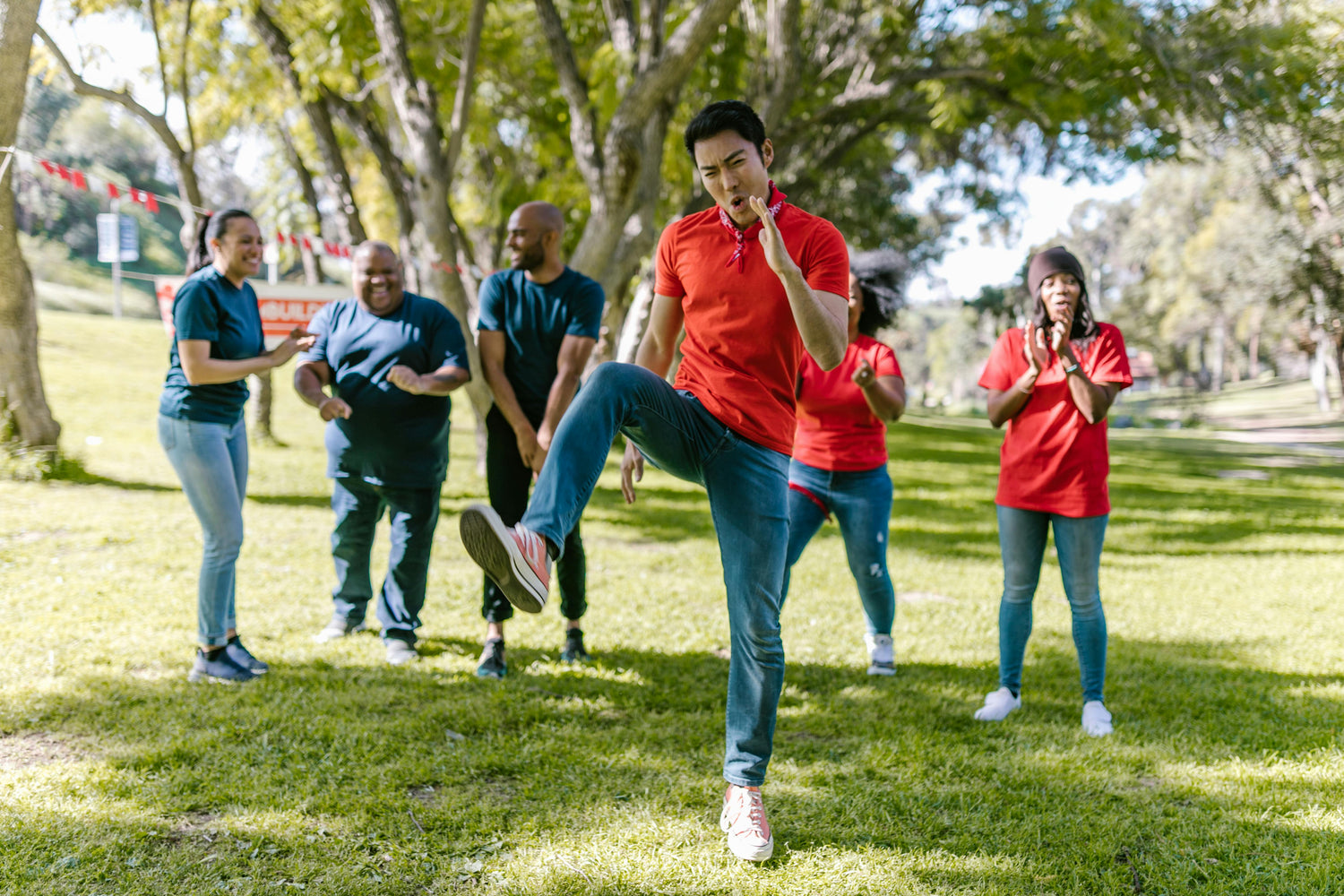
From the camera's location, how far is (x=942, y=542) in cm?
1054

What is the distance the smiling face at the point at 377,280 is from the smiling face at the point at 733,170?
8.25 ft

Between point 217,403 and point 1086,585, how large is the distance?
4196mm

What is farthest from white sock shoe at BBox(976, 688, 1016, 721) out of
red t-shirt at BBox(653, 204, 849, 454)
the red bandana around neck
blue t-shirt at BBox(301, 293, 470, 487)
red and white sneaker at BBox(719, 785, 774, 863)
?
blue t-shirt at BBox(301, 293, 470, 487)

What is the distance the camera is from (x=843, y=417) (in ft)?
16.9

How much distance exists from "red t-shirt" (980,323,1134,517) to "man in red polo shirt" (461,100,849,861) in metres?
1.76

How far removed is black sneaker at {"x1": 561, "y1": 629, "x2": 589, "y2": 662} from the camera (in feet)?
17.5

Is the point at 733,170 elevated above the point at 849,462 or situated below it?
above

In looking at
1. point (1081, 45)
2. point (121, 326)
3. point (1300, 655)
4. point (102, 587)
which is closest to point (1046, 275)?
point (1300, 655)

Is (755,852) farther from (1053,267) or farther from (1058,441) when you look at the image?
(1053,267)

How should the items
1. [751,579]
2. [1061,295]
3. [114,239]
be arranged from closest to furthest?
1. [751,579]
2. [1061,295]
3. [114,239]

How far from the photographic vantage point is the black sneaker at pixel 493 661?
4.96 metres

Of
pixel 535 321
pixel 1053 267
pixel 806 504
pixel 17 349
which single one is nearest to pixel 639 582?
pixel 806 504

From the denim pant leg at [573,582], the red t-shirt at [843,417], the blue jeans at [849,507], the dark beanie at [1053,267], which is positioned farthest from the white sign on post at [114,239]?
the dark beanie at [1053,267]

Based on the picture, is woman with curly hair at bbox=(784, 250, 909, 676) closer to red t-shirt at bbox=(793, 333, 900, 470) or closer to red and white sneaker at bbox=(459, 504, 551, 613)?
red t-shirt at bbox=(793, 333, 900, 470)
